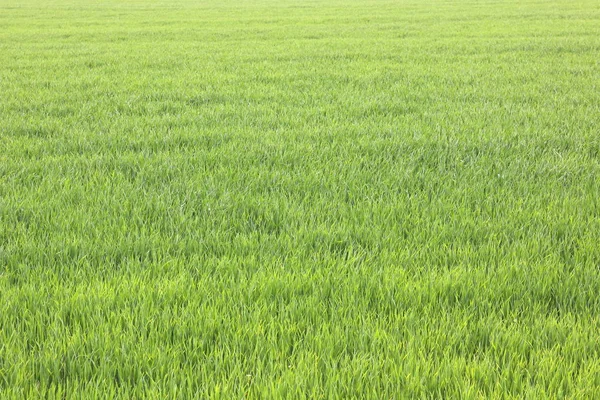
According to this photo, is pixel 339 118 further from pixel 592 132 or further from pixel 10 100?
pixel 10 100

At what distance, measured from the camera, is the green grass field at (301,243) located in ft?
5.55

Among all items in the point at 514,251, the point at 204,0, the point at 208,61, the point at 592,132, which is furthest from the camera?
the point at 204,0

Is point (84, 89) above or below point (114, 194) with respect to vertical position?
above

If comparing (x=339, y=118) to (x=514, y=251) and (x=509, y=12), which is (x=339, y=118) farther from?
(x=509, y=12)

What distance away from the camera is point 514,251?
2457 mm

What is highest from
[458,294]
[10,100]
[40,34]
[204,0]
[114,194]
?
[204,0]

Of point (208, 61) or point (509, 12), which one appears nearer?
point (208, 61)

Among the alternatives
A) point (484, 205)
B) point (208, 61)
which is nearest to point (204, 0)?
point (208, 61)

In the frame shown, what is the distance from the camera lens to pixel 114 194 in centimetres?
319

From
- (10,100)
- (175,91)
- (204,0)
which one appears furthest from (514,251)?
(204,0)

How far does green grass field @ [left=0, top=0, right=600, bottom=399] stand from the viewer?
1690 mm

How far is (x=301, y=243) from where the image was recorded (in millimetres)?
2615

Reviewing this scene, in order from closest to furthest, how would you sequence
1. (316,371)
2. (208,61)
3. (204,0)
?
(316,371), (208,61), (204,0)

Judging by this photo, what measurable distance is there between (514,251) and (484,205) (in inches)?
25.7
